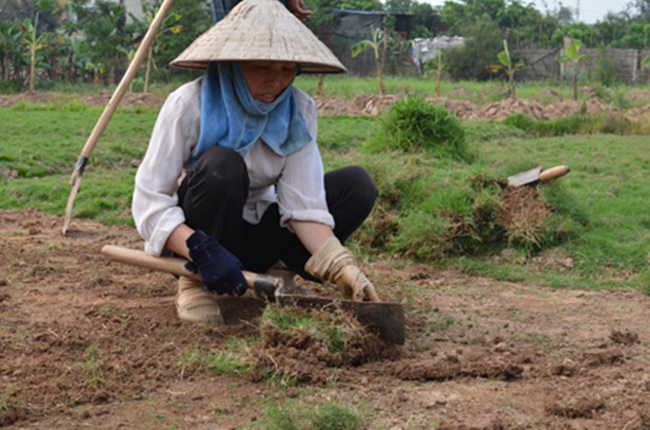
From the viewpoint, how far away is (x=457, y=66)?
30797 millimetres

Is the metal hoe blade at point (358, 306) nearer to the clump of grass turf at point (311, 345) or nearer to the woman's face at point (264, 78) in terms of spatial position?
the clump of grass turf at point (311, 345)

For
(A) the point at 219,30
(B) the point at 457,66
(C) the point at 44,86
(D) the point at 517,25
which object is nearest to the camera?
(A) the point at 219,30

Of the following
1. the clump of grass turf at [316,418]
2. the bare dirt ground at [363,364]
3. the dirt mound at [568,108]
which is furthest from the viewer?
the dirt mound at [568,108]

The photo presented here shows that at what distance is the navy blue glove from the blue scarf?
431 millimetres

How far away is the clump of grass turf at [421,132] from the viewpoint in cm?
819

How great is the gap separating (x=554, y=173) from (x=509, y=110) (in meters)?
12.2

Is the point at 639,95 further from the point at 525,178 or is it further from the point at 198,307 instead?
the point at 198,307

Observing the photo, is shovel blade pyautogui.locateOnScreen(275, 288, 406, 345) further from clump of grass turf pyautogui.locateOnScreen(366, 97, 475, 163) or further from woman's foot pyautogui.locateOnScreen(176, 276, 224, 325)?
clump of grass turf pyautogui.locateOnScreen(366, 97, 475, 163)

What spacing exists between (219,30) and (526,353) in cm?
179

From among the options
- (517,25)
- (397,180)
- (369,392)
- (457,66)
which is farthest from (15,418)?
(517,25)

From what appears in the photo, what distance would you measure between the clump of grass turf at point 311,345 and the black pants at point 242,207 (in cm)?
50

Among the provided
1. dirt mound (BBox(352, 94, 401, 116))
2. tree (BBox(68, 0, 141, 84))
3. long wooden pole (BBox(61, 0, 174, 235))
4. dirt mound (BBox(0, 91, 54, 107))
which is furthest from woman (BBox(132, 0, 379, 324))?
tree (BBox(68, 0, 141, 84))

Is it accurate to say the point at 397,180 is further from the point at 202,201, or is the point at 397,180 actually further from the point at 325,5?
the point at 325,5

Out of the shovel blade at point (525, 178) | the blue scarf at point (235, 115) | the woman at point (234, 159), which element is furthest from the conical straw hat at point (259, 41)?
the shovel blade at point (525, 178)
